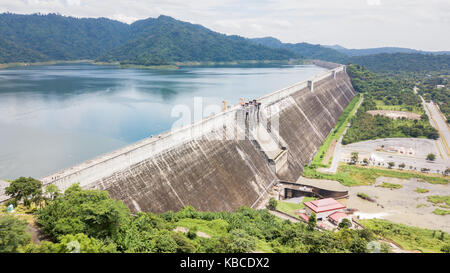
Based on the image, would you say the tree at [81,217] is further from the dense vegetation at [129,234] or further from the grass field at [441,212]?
the grass field at [441,212]

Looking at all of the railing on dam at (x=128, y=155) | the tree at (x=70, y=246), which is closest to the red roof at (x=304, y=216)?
the railing on dam at (x=128, y=155)

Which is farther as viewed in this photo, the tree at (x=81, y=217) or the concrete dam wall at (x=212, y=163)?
the concrete dam wall at (x=212, y=163)

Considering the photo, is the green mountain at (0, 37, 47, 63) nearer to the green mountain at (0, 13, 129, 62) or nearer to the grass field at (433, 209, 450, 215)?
the green mountain at (0, 13, 129, 62)

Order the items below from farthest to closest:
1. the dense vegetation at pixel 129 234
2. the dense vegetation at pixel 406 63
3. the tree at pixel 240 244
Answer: the dense vegetation at pixel 406 63
the tree at pixel 240 244
the dense vegetation at pixel 129 234

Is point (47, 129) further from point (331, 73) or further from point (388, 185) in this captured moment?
point (331, 73)

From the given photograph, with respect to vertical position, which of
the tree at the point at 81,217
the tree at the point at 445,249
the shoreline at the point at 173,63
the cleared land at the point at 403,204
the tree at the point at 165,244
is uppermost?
the shoreline at the point at 173,63

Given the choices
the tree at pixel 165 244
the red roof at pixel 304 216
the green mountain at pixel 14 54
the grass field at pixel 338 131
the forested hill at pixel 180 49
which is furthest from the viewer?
the forested hill at pixel 180 49
